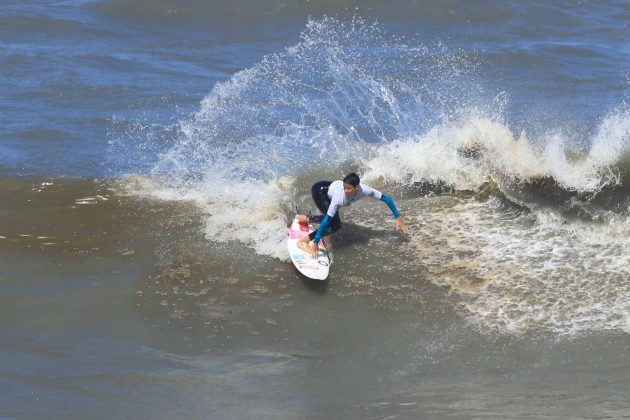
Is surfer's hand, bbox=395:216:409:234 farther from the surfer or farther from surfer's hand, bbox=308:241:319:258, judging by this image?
surfer's hand, bbox=308:241:319:258

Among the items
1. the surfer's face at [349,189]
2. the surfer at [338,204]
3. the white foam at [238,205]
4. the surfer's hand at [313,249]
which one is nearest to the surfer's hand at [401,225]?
the surfer at [338,204]

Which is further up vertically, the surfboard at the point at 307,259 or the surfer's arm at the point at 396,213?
the surfer's arm at the point at 396,213

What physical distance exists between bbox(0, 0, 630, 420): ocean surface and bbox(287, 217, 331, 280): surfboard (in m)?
0.17

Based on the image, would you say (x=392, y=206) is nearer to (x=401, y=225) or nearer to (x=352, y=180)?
(x=401, y=225)

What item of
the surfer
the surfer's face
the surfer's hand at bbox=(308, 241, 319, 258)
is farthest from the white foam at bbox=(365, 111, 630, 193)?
the surfer's hand at bbox=(308, 241, 319, 258)

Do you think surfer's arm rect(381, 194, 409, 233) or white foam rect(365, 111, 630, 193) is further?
white foam rect(365, 111, 630, 193)

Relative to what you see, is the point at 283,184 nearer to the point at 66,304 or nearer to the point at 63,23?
the point at 66,304

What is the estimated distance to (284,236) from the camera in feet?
37.6

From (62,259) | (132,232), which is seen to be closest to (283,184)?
(132,232)

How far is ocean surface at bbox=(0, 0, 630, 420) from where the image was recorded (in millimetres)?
8578

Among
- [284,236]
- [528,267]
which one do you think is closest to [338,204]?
[284,236]

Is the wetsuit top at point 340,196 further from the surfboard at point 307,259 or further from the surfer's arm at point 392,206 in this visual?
the surfboard at point 307,259

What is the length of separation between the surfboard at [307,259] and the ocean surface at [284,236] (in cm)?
17

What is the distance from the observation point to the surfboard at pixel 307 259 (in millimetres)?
10469
